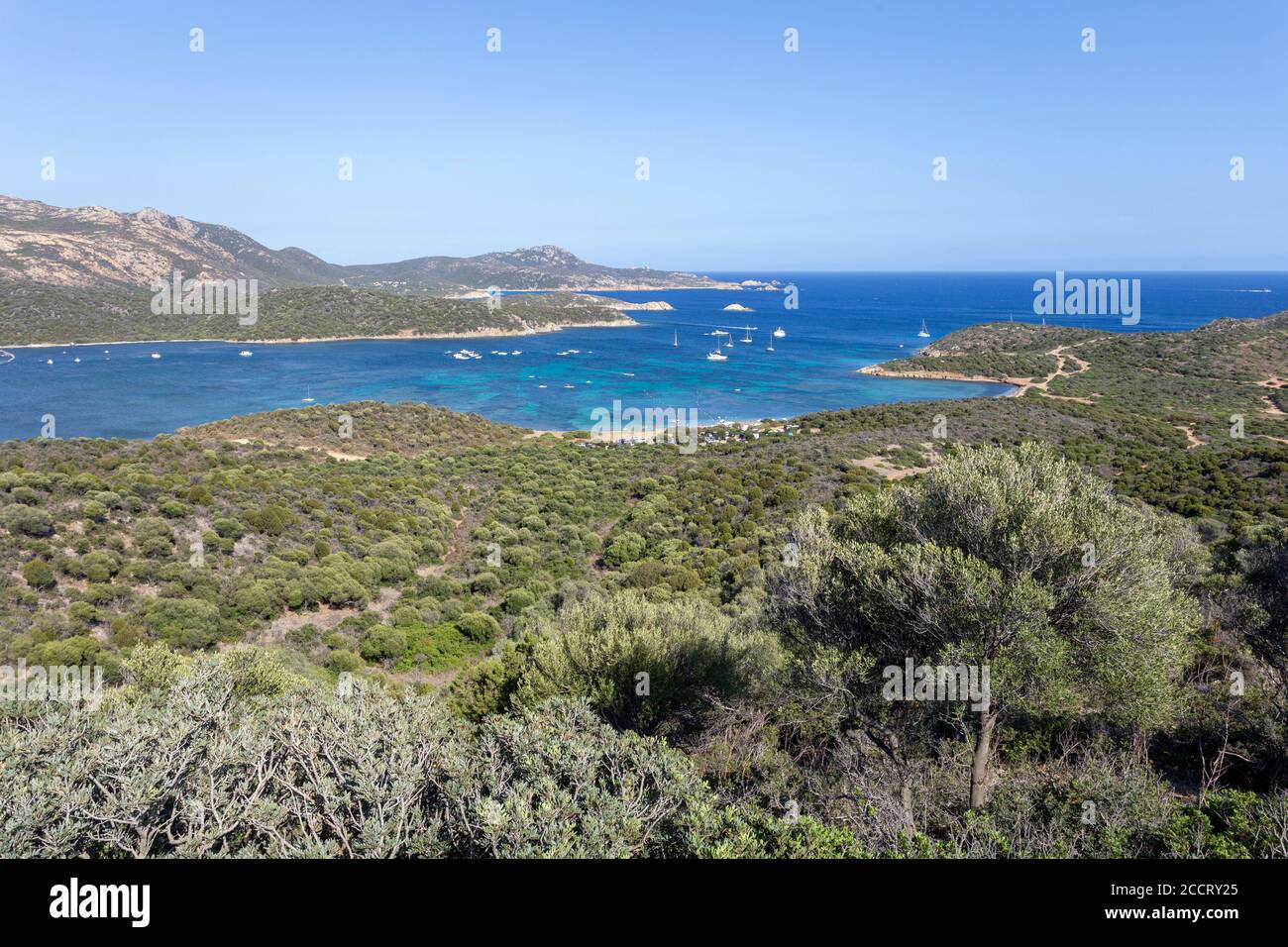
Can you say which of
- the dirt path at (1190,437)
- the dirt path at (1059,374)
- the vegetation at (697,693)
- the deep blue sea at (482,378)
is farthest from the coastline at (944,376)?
the vegetation at (697,693)

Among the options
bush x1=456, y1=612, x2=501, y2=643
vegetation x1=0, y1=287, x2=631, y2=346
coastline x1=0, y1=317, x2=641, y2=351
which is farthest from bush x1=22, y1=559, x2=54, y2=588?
vegetation x1=0, y1=287, x2=631, y2=346

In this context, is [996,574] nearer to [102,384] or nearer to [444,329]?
[102,384]

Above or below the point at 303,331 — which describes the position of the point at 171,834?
below

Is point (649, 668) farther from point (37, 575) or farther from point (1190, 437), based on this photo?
point (1190, 437)

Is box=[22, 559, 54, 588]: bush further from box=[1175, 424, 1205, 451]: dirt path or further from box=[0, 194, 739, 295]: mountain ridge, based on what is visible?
box=[0, 194, 739, 295]: mountain ridge

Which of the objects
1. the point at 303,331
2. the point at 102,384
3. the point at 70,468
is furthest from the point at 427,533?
the point at 303,331
